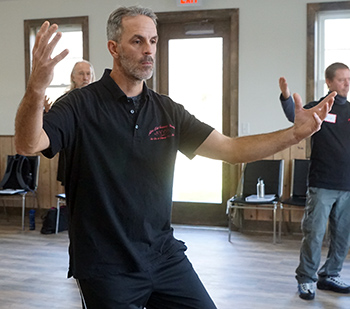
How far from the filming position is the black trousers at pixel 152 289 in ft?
5.54

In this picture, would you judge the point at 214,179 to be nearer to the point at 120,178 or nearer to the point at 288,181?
the point at 288,181

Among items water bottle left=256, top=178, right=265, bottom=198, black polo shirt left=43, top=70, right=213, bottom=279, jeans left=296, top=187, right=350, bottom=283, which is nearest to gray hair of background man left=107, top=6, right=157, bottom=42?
black polo shirt left=43, top=70, right=213, bottom=279

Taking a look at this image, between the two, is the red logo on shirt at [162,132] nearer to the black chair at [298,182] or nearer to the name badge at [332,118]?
the name badge at [332,118]

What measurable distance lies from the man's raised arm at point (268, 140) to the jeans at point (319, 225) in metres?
1.85

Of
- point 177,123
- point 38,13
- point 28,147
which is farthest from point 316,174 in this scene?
point 38,13

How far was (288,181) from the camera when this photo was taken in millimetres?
5855

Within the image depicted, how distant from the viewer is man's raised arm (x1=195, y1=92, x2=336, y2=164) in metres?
1.90

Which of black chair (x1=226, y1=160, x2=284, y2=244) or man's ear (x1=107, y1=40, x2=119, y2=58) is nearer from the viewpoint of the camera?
man's ear (x1=107, y1=40, x2=119, y2=58)

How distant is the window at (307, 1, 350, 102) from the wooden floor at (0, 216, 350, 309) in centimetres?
181

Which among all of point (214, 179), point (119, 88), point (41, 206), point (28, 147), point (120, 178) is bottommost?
point (41, 206)

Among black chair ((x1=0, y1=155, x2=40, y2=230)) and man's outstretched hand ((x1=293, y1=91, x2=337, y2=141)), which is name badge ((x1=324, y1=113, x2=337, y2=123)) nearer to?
man's outstretched hand ((x1=293, y1=91, x2=337, y2=141))

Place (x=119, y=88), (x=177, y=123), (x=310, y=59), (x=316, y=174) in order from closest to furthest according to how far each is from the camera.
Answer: (x=119, y=88) < (x=177, y=123) < (x=316, y=174) < (x=310, y=59)

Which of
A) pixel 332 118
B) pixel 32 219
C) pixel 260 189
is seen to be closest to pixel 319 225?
pixel 332 118

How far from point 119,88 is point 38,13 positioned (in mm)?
5210
